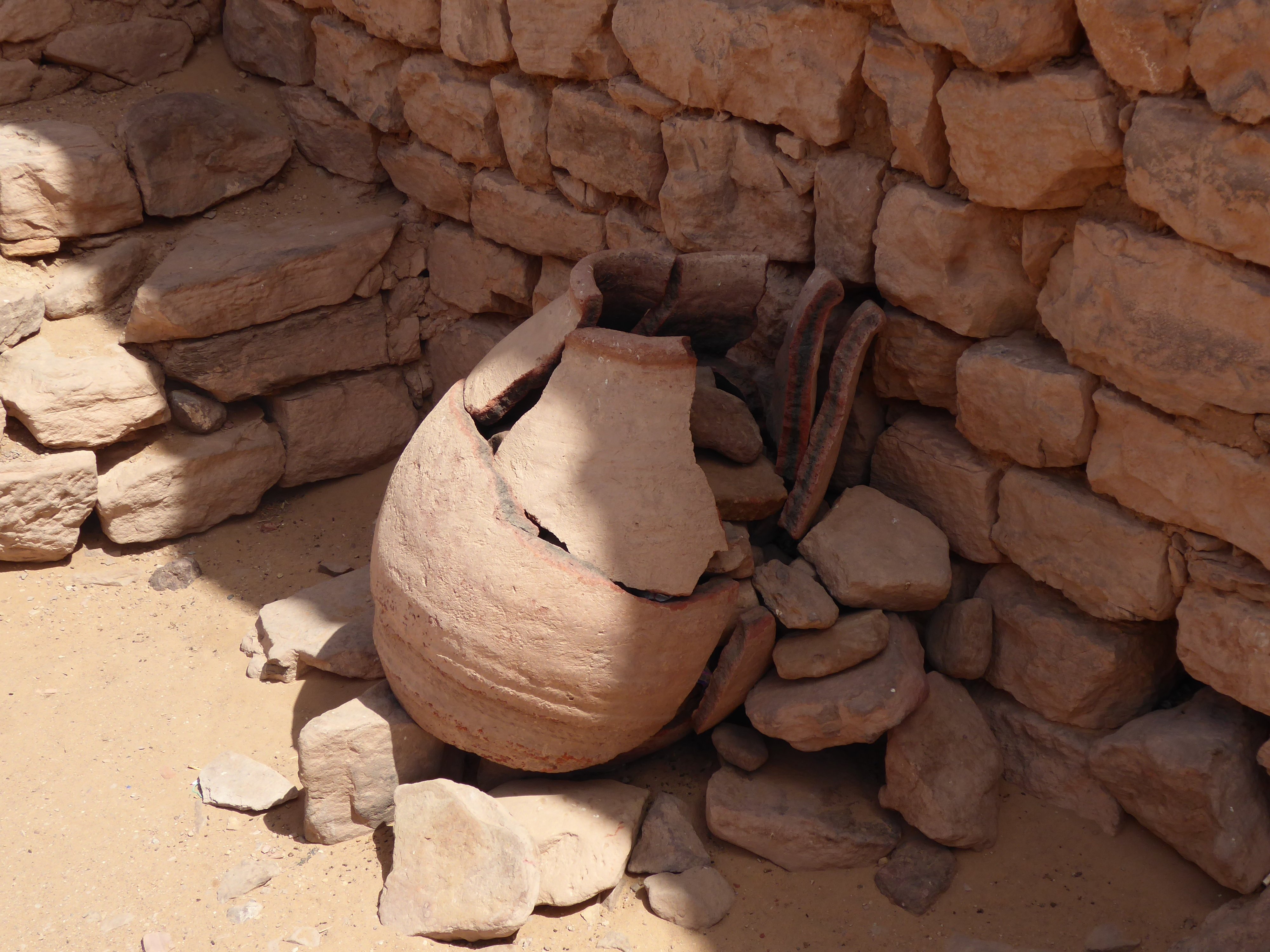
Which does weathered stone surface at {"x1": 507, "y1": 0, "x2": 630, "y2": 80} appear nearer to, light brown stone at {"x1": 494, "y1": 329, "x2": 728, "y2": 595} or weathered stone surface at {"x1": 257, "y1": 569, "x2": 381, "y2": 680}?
light brown stone at {"x1": 494, "y1": 329, "x2": 728, "y2": 595}

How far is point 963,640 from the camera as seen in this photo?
10.3 feet

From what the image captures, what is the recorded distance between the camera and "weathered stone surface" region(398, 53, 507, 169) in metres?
4.16

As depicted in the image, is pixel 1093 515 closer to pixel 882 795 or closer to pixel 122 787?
pixel 882 795

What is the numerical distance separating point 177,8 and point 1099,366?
4021 millimetres

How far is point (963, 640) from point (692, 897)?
1.00 m

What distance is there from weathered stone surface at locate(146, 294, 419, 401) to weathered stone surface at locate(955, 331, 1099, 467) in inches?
97.8

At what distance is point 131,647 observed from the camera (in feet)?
12.5

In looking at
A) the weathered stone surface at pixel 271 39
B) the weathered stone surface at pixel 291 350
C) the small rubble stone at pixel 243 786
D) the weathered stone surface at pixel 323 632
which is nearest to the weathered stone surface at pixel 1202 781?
the weathered stone surface at pixel 323 632

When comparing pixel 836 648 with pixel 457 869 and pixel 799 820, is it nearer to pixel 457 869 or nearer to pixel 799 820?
pixel 799 820

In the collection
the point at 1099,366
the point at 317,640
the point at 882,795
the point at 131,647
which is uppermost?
the point at 1099,366

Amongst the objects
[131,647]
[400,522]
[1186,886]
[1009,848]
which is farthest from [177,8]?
[1186,886]

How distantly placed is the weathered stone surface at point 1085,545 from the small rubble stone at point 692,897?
116 centimetres

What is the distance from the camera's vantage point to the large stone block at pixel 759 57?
3039 mm

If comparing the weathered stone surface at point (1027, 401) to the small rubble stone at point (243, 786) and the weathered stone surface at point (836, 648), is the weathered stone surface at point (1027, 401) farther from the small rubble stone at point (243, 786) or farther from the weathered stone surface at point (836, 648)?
the small rubble stone at point (243, 786)
